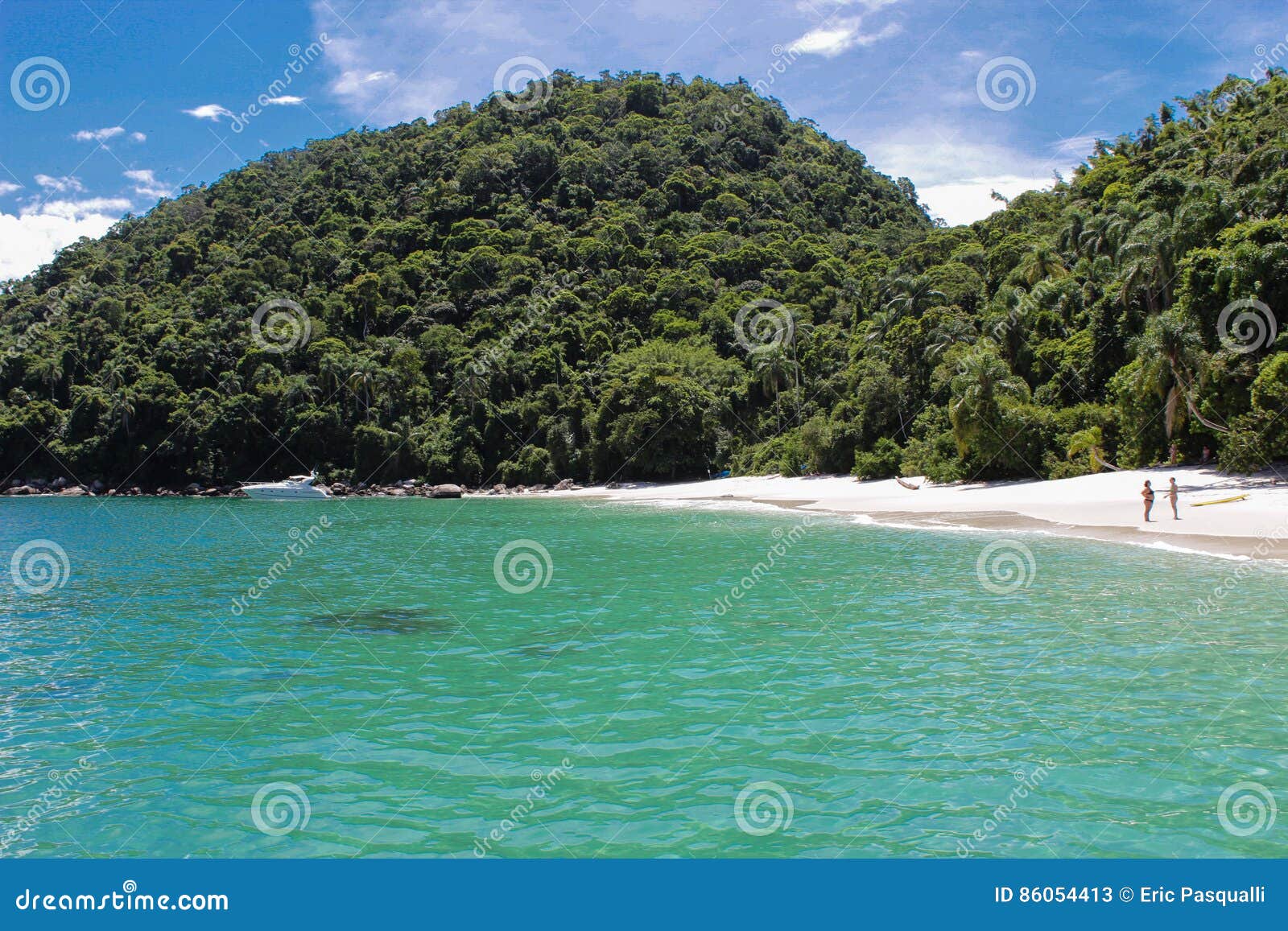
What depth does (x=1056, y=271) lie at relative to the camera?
56406 millimetres

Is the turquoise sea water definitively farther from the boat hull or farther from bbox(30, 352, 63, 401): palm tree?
bbox(30, 352, 63, 401): palm tree

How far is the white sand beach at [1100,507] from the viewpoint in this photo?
75.5ft

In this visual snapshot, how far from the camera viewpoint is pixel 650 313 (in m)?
98.1

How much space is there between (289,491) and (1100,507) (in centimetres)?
7715

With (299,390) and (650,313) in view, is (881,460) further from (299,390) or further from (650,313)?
(299,390)

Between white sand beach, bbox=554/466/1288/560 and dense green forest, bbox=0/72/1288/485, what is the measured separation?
2181 mm

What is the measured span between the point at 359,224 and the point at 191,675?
11805cm

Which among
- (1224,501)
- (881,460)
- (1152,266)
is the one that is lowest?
(1224,501)

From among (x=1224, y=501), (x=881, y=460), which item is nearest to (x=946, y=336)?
(x=881, y=460)

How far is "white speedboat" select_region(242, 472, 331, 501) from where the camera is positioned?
81312 millimetres

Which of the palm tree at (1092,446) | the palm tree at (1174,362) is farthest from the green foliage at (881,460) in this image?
the palm tree at (1174,362)

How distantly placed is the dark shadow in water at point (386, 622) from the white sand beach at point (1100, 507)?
2035cm

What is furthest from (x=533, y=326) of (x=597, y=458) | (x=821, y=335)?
(x=821, y=335)

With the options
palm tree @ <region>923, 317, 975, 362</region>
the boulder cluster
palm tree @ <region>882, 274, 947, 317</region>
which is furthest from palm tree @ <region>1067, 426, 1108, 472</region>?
the boulder cluster
